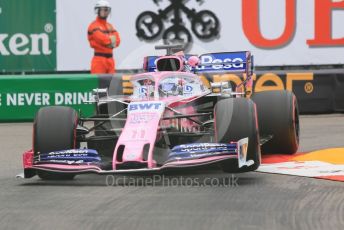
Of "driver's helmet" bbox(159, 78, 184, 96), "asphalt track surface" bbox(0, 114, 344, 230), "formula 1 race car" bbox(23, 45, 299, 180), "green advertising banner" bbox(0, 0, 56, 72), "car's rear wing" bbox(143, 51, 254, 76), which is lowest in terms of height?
"asphalt track surface" bbox(0, 114, 344, 230)

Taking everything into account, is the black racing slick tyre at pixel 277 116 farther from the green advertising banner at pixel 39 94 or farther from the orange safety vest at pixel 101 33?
the orange safety vest at pixel 101 33

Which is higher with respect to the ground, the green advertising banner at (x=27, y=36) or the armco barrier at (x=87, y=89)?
the green advertising banner at (x=27, y=36)

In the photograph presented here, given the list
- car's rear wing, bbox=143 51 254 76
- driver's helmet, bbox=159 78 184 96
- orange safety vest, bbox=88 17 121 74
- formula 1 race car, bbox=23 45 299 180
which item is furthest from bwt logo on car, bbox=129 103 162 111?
orange safety vest, bbox=88 17 121 74

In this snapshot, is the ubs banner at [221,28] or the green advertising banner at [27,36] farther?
the ubs banner at [221,28]

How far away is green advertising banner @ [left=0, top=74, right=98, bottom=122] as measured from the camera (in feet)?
52.1

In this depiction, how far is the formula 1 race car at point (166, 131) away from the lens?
24.2ft

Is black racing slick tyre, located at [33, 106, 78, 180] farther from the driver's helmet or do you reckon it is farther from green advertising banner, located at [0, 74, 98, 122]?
green advertising banner, located at [0, 74, 98, 122]

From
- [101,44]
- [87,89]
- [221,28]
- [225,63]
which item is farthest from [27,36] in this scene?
[225,63]

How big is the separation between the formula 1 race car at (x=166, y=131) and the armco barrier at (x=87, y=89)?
251 inches

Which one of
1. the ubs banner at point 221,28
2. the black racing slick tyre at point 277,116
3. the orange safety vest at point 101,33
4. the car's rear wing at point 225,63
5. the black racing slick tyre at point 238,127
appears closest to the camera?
the black racing slick tyre at point 238,127

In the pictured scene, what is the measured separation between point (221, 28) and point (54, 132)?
10.7 meters

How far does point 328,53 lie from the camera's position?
1802 centimetres

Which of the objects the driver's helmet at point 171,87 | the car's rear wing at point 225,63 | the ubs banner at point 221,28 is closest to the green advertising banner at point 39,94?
the ubs banner at point 221,28

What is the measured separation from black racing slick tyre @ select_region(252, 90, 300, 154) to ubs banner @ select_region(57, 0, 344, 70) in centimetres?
848
